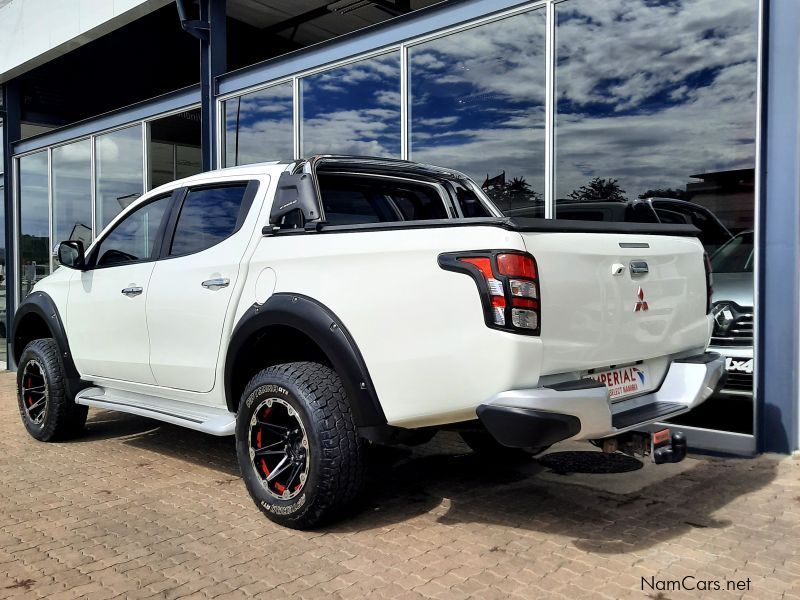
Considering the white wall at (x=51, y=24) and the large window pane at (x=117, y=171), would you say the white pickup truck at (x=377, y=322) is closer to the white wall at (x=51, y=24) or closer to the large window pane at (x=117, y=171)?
the white wall at (x=51, y=24)

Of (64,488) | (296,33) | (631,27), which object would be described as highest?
(296,33)

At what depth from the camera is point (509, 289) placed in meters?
2.88

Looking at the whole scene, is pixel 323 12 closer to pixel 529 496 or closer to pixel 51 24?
pixel 51 24

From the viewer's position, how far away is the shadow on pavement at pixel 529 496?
12.2ft

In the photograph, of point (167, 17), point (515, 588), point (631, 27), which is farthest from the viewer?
point (167, 17)

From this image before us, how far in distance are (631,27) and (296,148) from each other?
12.8 feet

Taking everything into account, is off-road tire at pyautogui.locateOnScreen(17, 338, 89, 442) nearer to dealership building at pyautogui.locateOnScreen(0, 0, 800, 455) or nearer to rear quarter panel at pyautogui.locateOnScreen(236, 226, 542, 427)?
rear quarter panel at pyautogui.locateOnScreen(236, 226, 542, 427)

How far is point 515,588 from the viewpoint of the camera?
9.85 ft

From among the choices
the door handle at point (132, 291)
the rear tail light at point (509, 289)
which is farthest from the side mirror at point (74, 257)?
the rear tail light at point (509, 289)

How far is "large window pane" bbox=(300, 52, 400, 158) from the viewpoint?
7.38 m

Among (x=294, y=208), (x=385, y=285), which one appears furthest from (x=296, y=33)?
(x=385, y=285)

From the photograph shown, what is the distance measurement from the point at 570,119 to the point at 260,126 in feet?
12.9

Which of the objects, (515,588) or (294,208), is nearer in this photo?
(515,588)

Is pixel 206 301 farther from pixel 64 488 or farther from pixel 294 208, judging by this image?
pixel 64 488
